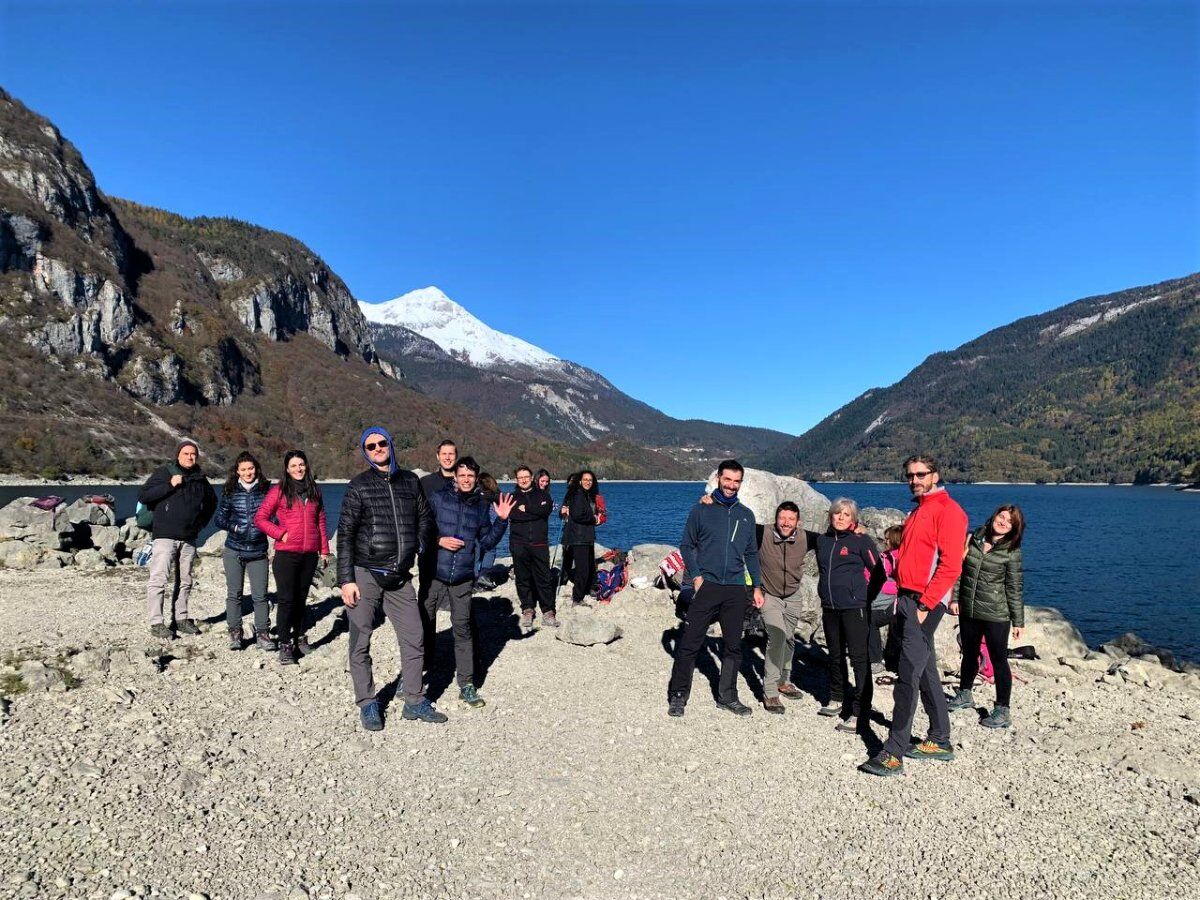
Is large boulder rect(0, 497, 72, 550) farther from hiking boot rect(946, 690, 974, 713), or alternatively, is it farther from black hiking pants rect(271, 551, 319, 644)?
hiking boot rect(946, 690, 974, 713)

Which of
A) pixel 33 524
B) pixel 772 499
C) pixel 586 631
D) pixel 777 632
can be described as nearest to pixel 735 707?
pixel 777 632

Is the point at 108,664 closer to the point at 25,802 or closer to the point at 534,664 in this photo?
the point at 25,802

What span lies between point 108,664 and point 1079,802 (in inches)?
376

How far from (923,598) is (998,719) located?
8.72 ft

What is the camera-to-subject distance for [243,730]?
19.9 ft

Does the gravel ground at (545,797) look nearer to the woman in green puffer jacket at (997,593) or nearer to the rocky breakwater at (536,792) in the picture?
the rocky breakwater at (536,792)

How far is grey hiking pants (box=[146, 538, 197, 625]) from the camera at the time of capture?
28.1 feet

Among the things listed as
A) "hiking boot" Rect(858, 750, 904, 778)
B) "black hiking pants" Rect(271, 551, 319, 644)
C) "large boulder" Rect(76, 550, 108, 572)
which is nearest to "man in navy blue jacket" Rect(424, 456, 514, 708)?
"black hiking pants" Rect(271, 551, 319, 644)

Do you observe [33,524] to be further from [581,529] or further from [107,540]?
[581,529]

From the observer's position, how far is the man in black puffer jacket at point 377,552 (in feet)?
19.8

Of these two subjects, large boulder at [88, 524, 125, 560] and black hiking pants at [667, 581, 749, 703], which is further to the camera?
large boulder at [88, 524, 125, 560]

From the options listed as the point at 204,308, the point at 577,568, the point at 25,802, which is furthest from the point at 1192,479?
the point at 204,308

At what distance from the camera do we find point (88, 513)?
17484mm

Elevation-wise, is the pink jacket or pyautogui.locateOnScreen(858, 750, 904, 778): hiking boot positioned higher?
the pink jacket
